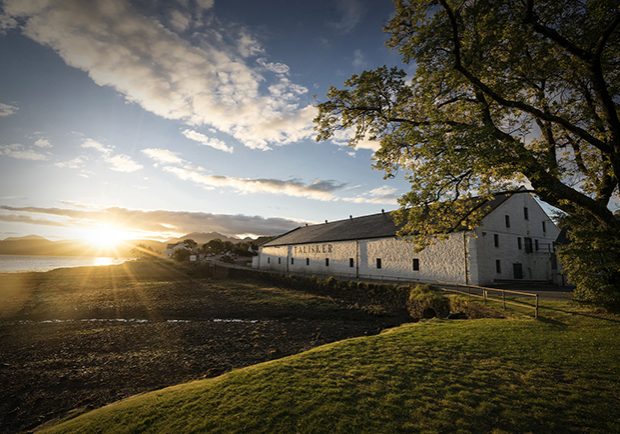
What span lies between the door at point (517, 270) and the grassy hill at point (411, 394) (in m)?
21.2

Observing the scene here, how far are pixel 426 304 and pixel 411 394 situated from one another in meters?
15.0

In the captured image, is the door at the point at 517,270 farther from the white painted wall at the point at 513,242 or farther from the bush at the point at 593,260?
the bush at the point at 593,260

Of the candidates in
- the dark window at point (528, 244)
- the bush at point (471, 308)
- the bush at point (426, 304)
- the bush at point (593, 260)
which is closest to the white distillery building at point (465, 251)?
the dark window at point (528, 244)

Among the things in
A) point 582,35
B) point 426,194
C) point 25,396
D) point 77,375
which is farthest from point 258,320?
point 582,35

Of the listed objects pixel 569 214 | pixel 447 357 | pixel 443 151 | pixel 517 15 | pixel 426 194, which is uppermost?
pixel 517 15

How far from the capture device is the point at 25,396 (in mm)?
9867

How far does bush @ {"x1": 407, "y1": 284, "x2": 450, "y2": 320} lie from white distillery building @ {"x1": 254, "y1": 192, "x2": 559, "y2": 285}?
483 centimetres

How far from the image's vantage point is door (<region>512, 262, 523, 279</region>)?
92.0 ft

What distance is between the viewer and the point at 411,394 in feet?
20.2

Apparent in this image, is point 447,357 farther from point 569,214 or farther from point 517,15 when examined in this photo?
point 517,15

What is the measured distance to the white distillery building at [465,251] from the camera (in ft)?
83.9

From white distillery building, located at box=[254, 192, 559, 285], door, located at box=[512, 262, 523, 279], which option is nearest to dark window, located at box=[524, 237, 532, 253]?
white distillery building, located at box=[254, 192, 559, 285]

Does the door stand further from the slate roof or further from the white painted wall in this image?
the slate roof

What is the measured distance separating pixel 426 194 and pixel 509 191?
10.5 feet
